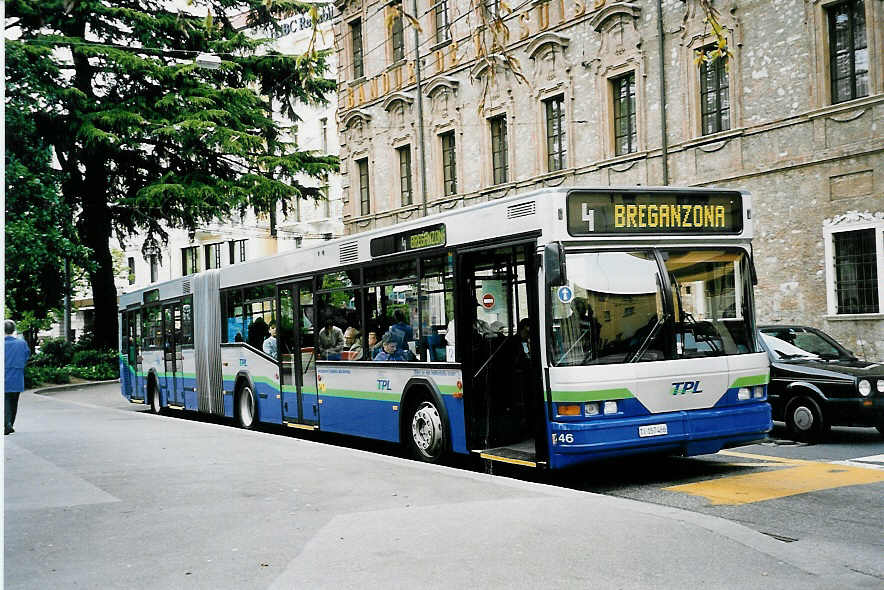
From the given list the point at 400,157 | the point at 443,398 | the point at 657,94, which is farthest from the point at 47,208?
the point at 443,398

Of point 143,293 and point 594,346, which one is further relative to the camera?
point 143,293

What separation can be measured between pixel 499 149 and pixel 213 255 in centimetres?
3400

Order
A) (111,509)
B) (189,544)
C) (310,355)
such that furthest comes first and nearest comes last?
(310,355) < (111,509) < (189,544)

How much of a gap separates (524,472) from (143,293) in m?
14.3

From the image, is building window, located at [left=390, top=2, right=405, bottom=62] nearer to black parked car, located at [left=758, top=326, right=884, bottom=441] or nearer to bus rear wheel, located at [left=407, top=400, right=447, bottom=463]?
black parked car, located at [left=758, top=326, right=884, bottom=441]

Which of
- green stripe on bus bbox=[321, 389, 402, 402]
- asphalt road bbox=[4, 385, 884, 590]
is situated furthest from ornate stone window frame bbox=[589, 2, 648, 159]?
asphalt road bbox=[4, 385, 884, 590]

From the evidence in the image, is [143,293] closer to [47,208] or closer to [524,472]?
[47,208]

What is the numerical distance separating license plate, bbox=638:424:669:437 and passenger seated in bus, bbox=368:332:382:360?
4076mm

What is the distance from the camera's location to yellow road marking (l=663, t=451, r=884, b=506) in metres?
A: 9.40

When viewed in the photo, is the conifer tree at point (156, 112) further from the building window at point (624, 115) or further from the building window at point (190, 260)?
the building window at point (190, 260)

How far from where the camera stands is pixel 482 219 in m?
11.0

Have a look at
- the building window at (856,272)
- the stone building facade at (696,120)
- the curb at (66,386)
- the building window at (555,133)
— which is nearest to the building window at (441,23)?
the stone building facade at (696,120)

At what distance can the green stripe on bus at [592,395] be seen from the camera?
9672 millimetres

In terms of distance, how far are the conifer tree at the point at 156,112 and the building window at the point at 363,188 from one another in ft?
3.56
